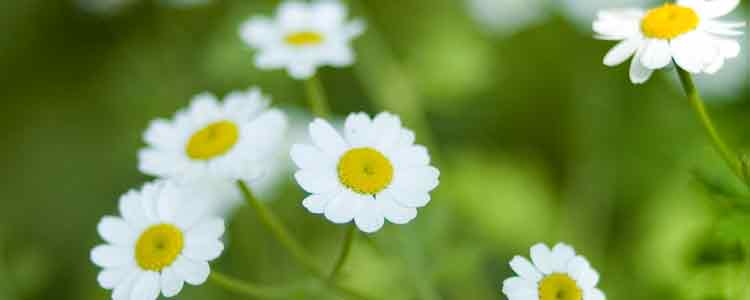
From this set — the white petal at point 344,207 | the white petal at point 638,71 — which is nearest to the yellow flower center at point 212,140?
the white petal at point 344,207

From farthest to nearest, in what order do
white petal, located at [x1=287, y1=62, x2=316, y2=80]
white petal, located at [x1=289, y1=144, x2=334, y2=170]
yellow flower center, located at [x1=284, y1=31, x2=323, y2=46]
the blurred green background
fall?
the blurred green background → yellow flower center, located at [x1=284, y1=31, x2=323, y2=46] → white petal, located at [x1=287, y1=62, x2=316, y2=80] → white petal, located at [x1=289, y1=144, x2=334, y2=170]

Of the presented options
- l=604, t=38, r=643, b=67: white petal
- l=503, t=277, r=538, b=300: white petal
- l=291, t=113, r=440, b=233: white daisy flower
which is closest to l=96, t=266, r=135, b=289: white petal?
l=291, t=113, r=440, b=233: white daisy flower

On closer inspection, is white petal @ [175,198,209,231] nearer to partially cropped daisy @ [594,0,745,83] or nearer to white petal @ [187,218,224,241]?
white petal @ [187,218,224,241]

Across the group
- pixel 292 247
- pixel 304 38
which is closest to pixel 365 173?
pixel 292 247

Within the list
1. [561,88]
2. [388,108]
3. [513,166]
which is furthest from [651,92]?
[388,108]

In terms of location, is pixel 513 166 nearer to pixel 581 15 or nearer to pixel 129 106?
pixel 581 15

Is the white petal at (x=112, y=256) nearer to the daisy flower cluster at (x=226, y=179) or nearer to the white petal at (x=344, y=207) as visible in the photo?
the daisy flower cluster at (x=226, y=179)
